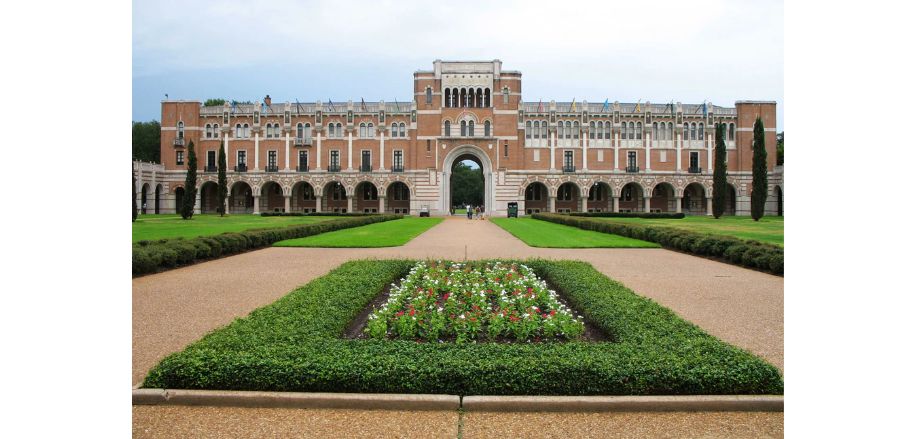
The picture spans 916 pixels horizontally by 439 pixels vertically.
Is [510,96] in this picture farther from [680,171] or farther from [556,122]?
[680,171]

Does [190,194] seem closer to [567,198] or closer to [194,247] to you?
[194,247]

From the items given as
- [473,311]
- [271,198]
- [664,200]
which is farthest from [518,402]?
[271,198]

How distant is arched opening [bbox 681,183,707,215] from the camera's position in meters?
57.7

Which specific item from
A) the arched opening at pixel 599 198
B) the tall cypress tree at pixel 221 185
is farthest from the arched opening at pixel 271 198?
the arched opening at pixel 599 198

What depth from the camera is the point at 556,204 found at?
57.7 meters

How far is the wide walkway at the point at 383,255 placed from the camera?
6.72 metres

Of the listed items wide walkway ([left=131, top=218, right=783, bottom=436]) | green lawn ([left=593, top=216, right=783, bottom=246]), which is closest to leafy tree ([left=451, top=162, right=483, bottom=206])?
green lawn ([left=593, top=216, right=783, bottom=246])

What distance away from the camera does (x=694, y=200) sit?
191 feet

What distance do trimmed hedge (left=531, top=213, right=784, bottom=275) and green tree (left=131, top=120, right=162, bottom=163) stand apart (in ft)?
207

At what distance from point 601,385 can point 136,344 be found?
17.5 feet

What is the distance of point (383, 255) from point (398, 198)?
143 ft

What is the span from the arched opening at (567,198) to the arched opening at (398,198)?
16462 millimetres

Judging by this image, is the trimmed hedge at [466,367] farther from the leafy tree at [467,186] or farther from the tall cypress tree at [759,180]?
the leafy tree at [467,186]

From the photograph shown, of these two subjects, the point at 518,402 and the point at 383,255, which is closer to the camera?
the point at 518,402
